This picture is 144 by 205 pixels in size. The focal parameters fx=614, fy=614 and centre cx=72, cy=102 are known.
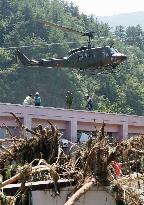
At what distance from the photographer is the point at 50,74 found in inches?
3804

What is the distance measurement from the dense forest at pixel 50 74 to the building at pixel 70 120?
45874 mm

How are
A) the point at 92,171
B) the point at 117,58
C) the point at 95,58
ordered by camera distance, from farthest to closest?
the point at 95,58, the point at 117,58, the point at 92,171

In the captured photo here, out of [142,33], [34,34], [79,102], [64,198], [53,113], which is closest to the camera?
[64,198]

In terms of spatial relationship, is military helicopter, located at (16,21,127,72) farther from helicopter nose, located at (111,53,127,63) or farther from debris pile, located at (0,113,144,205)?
debris pile, located at (0,113,144,205)

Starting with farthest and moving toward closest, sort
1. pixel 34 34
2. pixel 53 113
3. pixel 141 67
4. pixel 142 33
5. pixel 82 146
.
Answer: pixel 142 33, pixel 141 67, pixel 34 34, pixel 53 113, pixel 82 146

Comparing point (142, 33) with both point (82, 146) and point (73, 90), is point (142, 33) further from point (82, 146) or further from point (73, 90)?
point (82, 146)

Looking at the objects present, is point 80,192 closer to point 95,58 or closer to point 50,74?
point 95,58

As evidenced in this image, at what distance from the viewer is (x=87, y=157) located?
8055mm

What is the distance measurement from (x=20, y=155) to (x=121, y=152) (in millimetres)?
1834

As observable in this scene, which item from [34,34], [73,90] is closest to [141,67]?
[34,34]

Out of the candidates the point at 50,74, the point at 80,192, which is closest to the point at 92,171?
the point at 80,192

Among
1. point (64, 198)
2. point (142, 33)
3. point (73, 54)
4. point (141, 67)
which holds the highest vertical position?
point (142, 33)

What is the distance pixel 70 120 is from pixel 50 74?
66280 millimetres

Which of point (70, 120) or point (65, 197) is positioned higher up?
point (70, 120)
